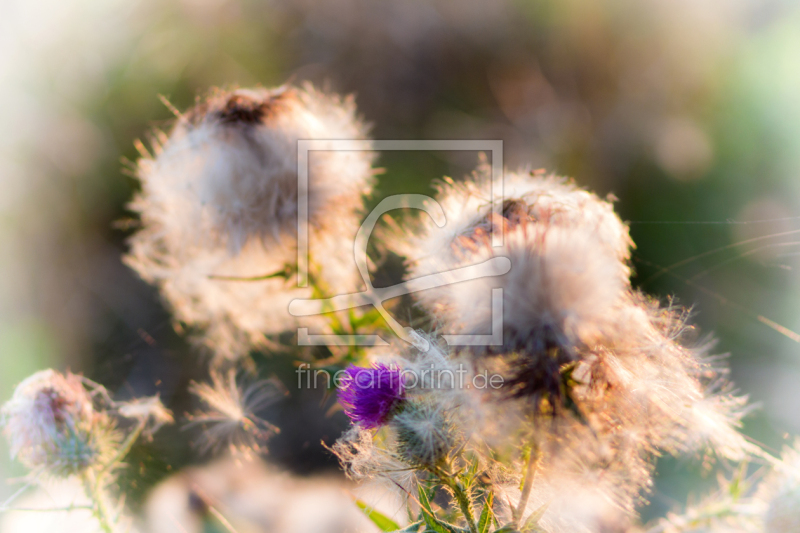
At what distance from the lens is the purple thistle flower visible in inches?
16.3

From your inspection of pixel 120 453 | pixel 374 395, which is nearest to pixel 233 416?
pixel 120 453

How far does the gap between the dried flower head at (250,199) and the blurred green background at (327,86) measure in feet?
0.79

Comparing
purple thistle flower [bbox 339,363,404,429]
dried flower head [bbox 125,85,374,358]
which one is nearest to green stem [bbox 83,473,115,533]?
dried flower head [bbox 125,85,374,358]

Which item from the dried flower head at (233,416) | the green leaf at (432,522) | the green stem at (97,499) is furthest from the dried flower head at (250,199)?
the green leaf at (432,522)

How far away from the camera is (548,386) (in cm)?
34

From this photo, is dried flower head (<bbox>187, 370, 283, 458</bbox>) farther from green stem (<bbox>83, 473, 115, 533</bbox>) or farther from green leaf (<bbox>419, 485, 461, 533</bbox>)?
green leaf (<bbox>419, 485, 461, 533</bbox>)

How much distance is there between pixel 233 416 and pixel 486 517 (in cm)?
71

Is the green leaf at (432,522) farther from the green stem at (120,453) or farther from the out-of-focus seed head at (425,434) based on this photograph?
the green stem at (120,453)

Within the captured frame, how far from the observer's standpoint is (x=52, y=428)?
655mm

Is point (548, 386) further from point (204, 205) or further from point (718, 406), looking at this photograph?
point (204, 205)

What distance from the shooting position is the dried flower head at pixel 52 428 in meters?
0.65

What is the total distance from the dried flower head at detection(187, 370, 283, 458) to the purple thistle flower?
0.63 metres

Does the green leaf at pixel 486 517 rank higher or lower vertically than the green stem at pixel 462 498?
lower

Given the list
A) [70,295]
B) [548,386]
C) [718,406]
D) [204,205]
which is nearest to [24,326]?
[70,295]
